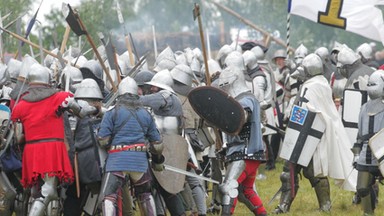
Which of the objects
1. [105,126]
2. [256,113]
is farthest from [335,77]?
[105,126]

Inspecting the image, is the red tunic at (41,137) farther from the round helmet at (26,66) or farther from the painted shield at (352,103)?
the painted shield at (352,103)

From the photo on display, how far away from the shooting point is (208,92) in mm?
11539

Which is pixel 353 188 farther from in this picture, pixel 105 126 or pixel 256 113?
pixel 105 126

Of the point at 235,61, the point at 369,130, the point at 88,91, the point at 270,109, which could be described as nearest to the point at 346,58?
the point at 235,61

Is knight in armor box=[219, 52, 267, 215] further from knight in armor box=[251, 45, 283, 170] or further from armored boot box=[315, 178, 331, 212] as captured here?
knight in armor box=[251, 45, 283, 170]

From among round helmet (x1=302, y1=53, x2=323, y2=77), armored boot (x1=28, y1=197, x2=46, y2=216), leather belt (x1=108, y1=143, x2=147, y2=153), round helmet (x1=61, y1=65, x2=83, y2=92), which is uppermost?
round helmet (x1=61, y1=65, x2=83, y2=92)

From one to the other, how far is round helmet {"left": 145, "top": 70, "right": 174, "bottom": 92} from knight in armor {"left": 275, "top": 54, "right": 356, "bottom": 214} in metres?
1.72

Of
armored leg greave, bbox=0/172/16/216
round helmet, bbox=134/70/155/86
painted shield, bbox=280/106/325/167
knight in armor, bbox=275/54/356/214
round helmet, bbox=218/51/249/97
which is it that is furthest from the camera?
knight in armor, bbox=275/54/356/214

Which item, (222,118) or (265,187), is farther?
(265,187)

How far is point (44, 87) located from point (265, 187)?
5.57 meters

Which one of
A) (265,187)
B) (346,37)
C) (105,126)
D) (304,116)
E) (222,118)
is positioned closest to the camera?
(105,126)

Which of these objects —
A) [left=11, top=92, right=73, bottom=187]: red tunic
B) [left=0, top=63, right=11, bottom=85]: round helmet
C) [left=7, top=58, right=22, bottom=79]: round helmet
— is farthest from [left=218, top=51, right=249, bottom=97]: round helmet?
[left=7, top=58, right=22, bottom=79]: round helmet

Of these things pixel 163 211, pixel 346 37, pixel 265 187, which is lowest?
pixel 346 37

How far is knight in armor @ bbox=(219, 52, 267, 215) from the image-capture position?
11.6 m
